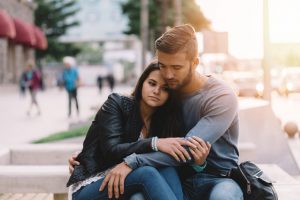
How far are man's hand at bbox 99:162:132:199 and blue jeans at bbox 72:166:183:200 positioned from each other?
31 millimetres

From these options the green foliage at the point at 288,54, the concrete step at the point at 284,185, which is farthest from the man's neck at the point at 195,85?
the green foliage at the point at 288,54

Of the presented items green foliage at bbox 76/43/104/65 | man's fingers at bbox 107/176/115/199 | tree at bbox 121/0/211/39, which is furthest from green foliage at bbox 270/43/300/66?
man's fingers at bbox 107/176/115/199

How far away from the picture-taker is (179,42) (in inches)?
126

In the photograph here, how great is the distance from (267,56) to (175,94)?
7702 millimetres

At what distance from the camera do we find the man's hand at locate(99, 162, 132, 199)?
3.12m

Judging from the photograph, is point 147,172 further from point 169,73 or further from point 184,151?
point 169,73

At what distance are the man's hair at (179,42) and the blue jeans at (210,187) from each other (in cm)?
73

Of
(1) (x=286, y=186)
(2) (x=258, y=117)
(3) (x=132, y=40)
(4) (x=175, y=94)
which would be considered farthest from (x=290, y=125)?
(3) (x=132, y=40)

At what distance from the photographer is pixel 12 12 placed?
1439 inches

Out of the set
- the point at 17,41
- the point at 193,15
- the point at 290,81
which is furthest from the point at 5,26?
the point at 193,15

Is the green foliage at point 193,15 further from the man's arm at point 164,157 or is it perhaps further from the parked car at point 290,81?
the man's arm at point 164,157

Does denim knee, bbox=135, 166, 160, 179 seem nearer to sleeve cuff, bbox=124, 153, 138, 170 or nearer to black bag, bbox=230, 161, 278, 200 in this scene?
sleeve cuff, bbox=124, 153, 138, 170

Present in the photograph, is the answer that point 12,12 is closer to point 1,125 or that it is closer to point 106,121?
point 1,125

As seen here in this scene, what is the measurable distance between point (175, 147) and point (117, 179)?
368mm
